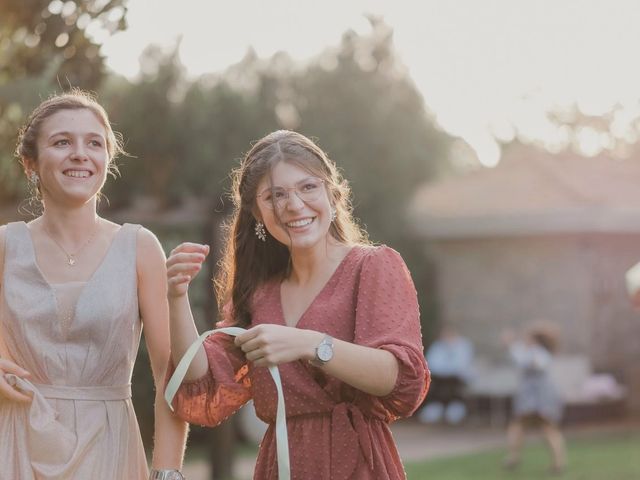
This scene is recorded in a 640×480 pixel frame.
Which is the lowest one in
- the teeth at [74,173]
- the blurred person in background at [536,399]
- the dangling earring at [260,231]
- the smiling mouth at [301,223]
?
the smiling mouth at [301,223]

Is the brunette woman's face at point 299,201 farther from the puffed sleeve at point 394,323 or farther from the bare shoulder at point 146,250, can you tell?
the bare shoulder at point 146,250

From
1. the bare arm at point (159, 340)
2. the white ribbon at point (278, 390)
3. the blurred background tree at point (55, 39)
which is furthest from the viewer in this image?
the blurred background tree at point (55, 39)

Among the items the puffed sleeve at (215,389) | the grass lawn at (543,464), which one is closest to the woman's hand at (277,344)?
the puffed sleeve at (215,389)

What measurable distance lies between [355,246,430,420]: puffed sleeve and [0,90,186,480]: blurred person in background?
61cm

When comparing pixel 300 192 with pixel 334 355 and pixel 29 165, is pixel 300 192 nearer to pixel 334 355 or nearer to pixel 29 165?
pixel 334 355

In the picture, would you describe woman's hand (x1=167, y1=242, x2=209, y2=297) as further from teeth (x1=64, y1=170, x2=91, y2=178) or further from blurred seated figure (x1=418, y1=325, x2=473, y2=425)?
blurred seated figure (x1=418, y1=325, x2=473, y2=425)

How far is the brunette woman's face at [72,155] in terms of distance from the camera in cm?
339

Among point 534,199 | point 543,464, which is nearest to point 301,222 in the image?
point 543,464

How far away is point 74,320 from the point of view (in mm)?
3346

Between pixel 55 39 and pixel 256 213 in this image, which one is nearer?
pixel 256 213

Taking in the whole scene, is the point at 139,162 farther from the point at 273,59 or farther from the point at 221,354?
the point at 221,354

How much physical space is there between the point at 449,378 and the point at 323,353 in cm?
1497

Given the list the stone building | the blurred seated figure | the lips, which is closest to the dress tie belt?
the lips

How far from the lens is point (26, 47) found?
5125 millimetres
